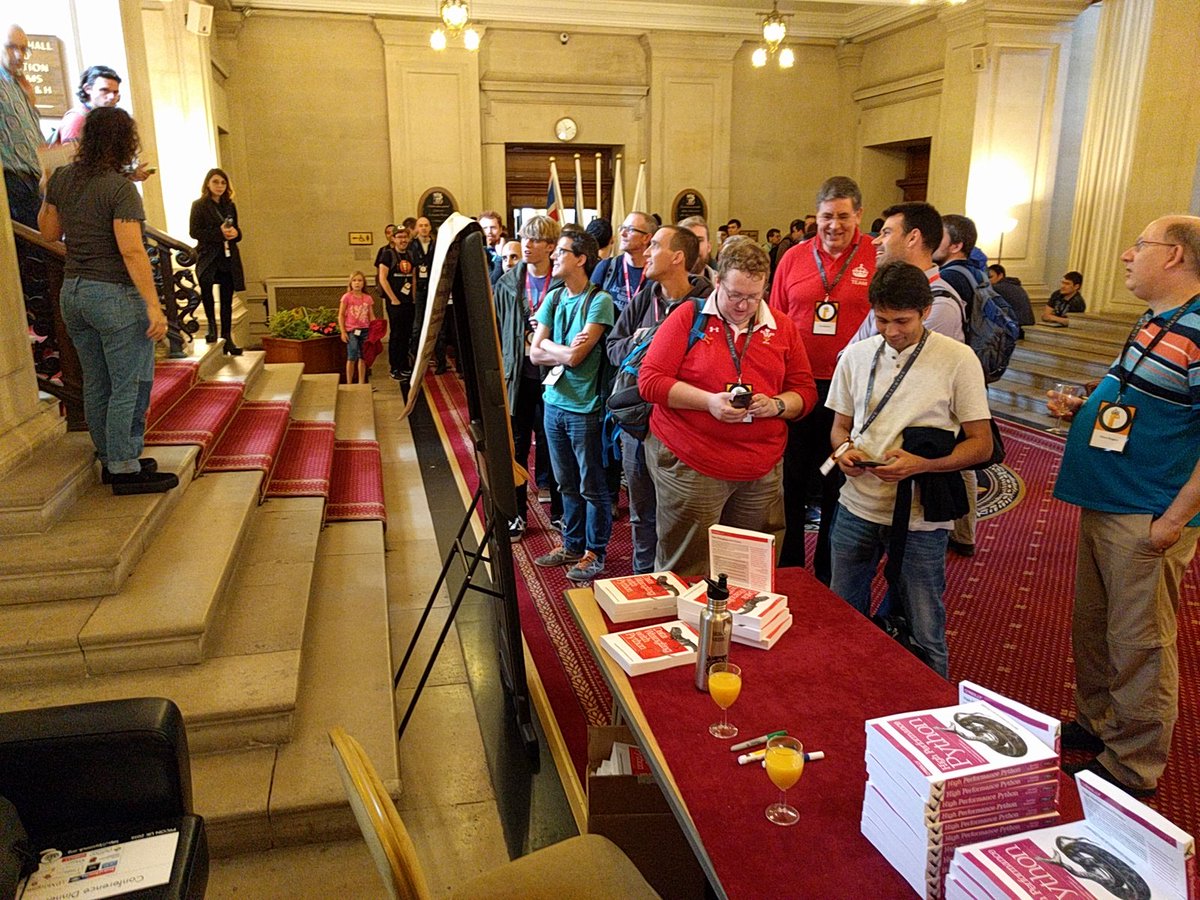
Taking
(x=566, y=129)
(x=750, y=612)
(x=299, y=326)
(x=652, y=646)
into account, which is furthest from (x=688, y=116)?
(x=652, y=646)

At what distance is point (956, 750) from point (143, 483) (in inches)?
129

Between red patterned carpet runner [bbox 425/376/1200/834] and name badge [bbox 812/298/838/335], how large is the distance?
4.64ft

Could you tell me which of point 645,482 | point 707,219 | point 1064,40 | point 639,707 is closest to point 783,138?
point 707,219

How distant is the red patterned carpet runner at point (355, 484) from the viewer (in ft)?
15.0

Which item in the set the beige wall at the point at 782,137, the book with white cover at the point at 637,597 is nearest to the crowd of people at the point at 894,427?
the book with white cover at the point at 637,597

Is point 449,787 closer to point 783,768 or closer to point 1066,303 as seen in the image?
point 783,768

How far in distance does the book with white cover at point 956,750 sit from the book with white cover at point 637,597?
0.81 meters

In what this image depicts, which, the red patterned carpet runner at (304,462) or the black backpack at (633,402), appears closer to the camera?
the black backpack at (633,402)

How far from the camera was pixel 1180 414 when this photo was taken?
2178 mm

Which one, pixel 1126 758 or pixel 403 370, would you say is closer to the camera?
pixel 1126 758

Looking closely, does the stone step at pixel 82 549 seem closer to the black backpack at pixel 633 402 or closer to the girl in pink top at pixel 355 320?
the black backpack at pixel 633 402

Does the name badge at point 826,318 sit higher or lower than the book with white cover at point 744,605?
higher

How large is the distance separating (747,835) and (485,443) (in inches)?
48.8

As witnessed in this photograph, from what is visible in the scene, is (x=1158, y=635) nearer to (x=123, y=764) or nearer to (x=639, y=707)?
(x=639, y=707)
